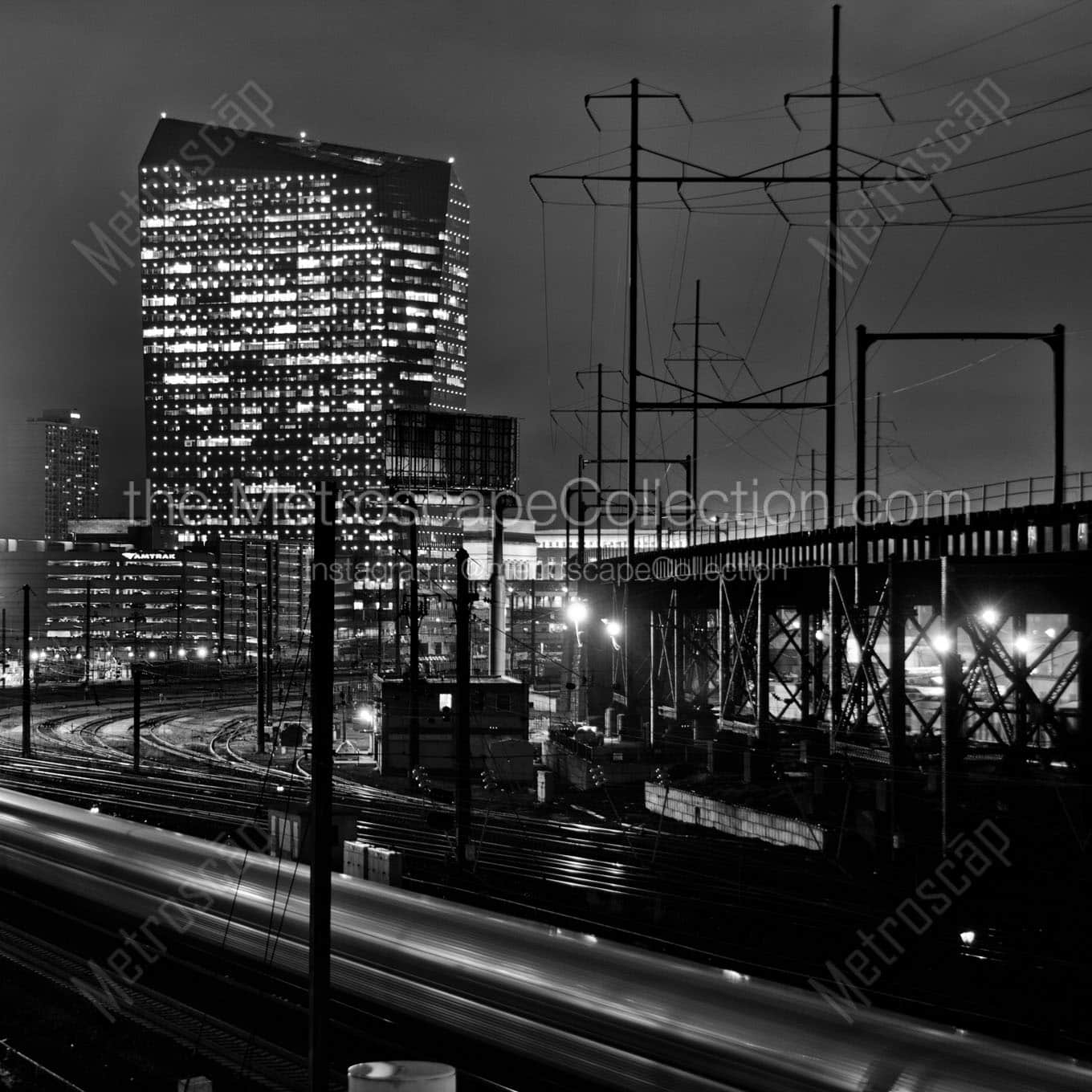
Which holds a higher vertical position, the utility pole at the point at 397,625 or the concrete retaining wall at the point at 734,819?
the utility pole at the point at 397,625

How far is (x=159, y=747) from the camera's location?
1432 inches

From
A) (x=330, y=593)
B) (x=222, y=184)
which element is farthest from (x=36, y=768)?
(x=222, y=184)

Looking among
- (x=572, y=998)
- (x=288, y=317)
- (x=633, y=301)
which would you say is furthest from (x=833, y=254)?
(x=288, y=317)

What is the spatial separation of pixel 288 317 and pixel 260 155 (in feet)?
91.7

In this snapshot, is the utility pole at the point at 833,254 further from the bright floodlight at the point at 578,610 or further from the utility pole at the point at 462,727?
the bright floodlight at the point at 578,610

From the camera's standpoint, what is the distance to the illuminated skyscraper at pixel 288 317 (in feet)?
575

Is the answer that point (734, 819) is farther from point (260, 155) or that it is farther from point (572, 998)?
point (260, 155)

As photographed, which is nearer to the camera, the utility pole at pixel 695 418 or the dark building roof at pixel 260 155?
the utility pole at pixel 695 418

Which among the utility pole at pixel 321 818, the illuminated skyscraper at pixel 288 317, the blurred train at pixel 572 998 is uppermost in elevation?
the illuminated skyscraper at pixel 288 317

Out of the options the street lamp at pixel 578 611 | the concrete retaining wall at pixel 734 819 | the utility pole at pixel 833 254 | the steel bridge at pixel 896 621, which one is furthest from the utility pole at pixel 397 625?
the utility pole at pixel 833 254

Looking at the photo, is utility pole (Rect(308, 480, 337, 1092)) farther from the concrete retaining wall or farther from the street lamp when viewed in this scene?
the street lamp

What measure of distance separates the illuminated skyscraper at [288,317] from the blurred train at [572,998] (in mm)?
163391

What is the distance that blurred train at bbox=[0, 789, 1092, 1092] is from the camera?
645 centimetres

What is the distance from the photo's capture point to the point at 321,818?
6266 mm
